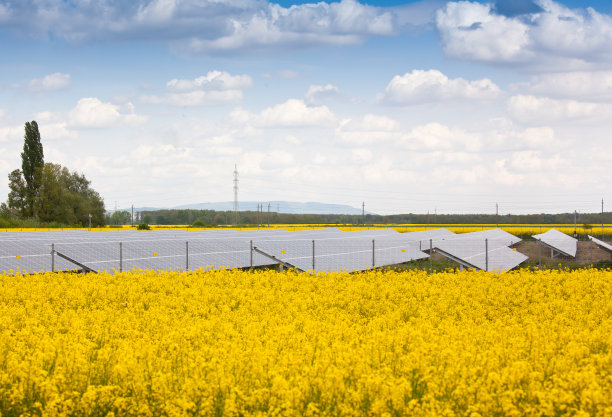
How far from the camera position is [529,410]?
5.99m

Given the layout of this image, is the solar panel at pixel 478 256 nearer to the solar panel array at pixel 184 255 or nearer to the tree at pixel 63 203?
the solar panel array at pixel 184 255

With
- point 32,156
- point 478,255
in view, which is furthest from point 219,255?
point 32,156

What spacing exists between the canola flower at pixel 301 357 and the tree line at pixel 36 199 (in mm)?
65261

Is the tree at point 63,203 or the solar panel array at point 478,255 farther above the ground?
the tree at point 63,203

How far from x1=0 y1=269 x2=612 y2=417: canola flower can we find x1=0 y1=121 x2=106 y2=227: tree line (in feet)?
214

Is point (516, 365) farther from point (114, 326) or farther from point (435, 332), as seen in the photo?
point (114, 326)

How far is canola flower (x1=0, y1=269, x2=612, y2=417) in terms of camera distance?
6.32m

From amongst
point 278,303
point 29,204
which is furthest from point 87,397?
point 29,204

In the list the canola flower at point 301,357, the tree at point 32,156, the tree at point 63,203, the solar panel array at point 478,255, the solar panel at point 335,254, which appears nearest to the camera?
the canola flower at point 301,357

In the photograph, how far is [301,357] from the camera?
294 inches

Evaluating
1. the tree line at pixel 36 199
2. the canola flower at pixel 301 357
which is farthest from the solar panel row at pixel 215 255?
the tree line at pixel 36 199

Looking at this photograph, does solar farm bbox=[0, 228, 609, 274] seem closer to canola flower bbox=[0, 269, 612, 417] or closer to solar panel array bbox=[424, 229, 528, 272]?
solar panel array bbox=[424, 229, 528, 272]

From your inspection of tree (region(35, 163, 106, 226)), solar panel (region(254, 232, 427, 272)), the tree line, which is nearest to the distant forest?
tree (region(35, 163, 106, 226))

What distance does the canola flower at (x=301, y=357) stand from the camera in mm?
6320
